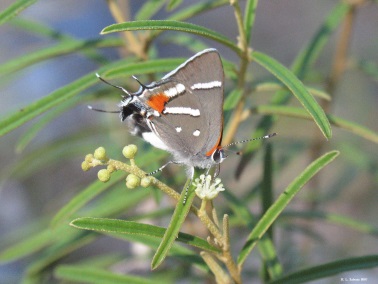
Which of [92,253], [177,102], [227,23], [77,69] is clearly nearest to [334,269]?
[177,102]

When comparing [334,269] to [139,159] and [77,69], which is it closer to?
[139,159]

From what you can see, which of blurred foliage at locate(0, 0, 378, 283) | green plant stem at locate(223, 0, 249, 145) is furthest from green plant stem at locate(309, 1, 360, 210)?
green plant stem at locate(223, 0, 249, 145)

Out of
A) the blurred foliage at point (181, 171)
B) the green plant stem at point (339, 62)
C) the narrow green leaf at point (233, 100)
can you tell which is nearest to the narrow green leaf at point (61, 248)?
the blurred foliage at point (181, 171)

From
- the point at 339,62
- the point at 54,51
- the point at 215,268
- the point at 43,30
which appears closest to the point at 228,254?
the point at 215,268

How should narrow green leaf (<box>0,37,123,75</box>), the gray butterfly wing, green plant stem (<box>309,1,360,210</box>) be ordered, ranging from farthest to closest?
1. green plant stem (<box>309,1,360,210</box>)
2. narrow green leaf (<box>0,37,123,75</box>)
3. the gray butterfly wing

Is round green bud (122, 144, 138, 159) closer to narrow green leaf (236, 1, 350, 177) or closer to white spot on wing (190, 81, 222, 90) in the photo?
white spot on wing (190, 81, 222, 90)

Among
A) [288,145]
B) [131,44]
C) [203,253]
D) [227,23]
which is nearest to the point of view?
[203,253]
